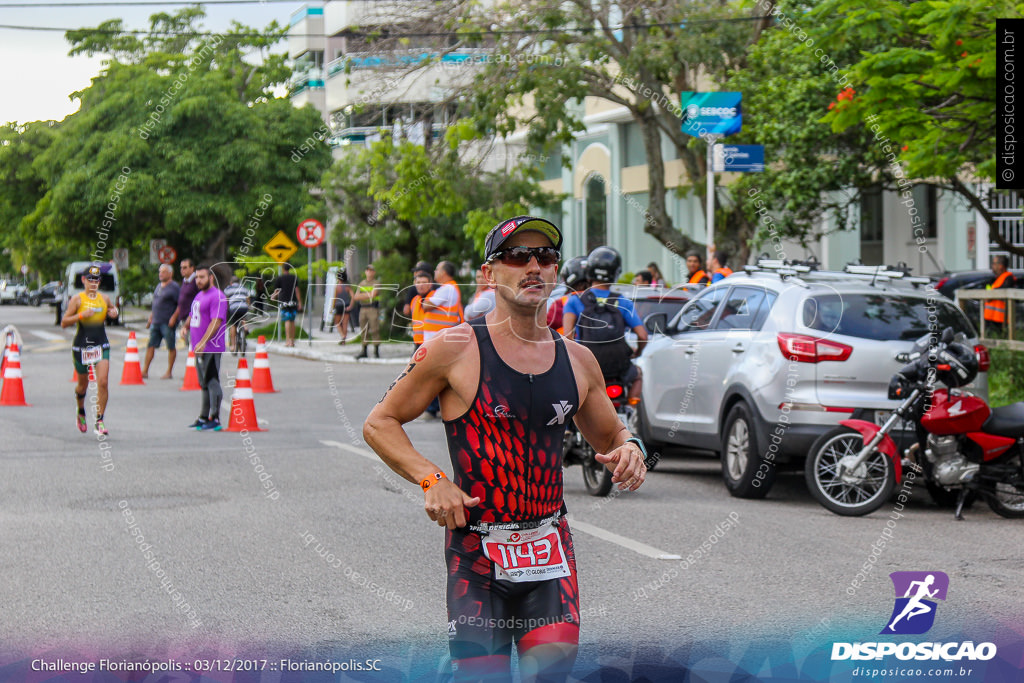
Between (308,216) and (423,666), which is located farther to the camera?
(308,216)

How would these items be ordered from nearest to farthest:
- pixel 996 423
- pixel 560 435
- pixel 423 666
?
pixel 560 435, pixel 423 666, pixel 996 423

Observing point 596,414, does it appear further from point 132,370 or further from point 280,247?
point 280,247

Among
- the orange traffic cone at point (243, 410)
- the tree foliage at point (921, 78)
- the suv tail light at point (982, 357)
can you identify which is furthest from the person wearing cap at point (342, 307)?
the suv tail light at point (982, 357)

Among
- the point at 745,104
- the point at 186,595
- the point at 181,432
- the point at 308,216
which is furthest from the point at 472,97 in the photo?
the point at 186,595

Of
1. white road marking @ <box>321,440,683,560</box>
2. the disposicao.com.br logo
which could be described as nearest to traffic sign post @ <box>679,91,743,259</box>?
white road marking @ <box>321,440,683,560</box>

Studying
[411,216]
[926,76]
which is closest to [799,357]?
[926,76]

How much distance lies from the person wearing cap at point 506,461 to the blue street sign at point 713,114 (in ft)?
47.8

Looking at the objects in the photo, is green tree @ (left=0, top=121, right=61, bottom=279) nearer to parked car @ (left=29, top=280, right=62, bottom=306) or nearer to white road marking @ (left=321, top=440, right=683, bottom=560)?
white road marking @ (left=321, top=440, right=683, bottom=560)

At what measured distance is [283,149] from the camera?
147ft

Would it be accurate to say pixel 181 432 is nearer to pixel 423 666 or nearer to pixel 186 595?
pixel 186 595

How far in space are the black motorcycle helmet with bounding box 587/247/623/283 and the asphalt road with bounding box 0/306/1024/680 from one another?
1733mm

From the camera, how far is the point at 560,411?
397 cm

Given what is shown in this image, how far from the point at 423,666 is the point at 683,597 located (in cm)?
187

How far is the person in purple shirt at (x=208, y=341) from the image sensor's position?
49.5 feet
